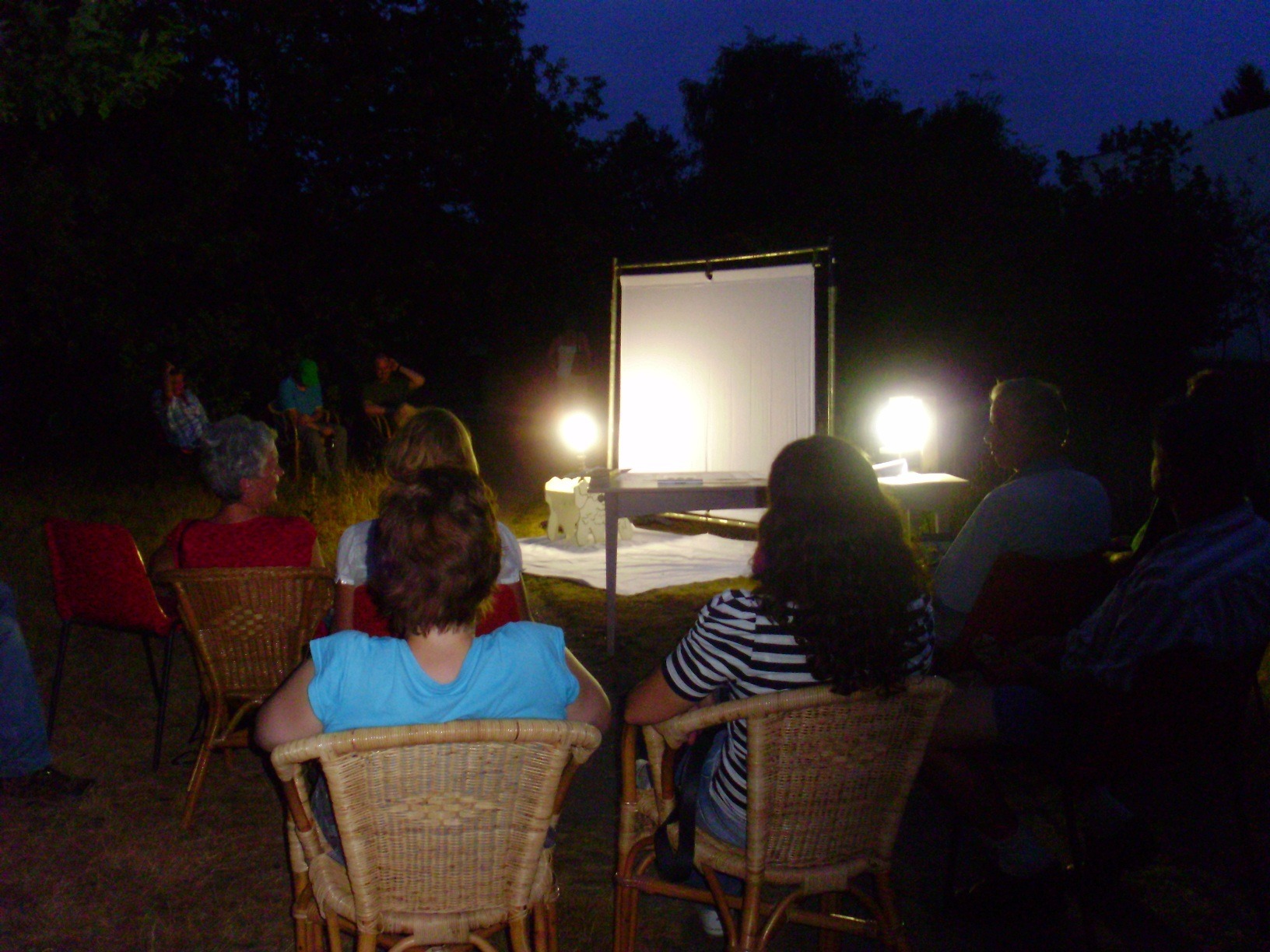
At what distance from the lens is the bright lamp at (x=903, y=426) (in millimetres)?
5637

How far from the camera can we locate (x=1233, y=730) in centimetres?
202

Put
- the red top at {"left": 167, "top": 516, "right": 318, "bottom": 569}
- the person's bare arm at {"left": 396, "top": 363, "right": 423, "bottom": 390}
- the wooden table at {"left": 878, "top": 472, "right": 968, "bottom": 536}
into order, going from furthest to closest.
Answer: the person's bare arm at {"left": 396, "top": 363, "right": 423, "bottom": 390} < the wooden table at {"left": 878, "top": 472, "right": 968, "bottom": 536} < the red top at {"left": 167, "top": 516, "right": 318, "bottom": 569}

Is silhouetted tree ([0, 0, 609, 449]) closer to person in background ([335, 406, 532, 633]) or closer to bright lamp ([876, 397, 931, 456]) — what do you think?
bright lamp ([876, 397, 931, 456])

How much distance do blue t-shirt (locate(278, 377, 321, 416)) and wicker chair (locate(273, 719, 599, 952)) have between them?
26.4 feet

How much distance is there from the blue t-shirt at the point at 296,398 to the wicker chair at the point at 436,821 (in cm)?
803

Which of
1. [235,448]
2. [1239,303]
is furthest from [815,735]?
[1239,303]

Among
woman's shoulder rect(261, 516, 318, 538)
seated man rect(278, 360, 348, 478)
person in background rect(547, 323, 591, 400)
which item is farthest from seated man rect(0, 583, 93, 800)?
person in background rect(547, 323, 591, 400)

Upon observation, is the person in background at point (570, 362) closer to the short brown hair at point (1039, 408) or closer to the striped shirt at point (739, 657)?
the short brown hair at point (1039, 408)

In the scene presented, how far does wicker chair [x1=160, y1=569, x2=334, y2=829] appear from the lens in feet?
8.57

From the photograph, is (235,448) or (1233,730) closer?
(1233,730)

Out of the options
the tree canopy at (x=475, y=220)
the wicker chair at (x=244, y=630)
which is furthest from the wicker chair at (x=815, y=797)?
the tree canopy at (x=475, y=220)

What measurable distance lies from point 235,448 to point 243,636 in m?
0.55

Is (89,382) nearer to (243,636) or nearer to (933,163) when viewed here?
(243,636)

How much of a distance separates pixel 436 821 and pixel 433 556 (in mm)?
398
